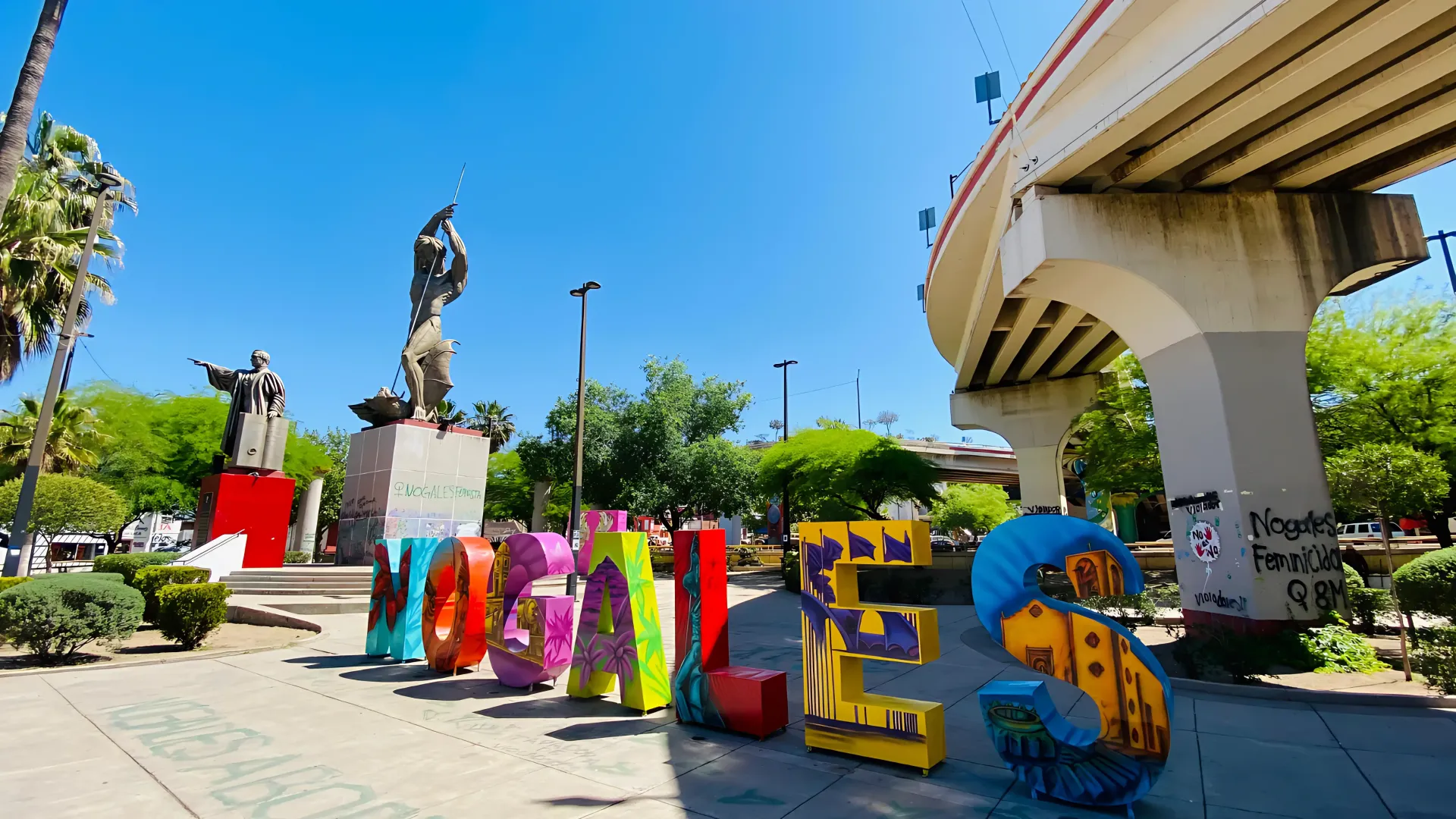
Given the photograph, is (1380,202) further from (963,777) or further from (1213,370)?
(963,777)

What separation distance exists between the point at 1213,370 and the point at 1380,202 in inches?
191

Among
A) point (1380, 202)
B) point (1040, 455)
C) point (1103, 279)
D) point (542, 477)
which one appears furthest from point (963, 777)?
point (542, 477)

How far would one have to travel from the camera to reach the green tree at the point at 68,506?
2170 cm

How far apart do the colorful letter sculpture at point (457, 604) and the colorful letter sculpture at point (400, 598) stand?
44 centimetres

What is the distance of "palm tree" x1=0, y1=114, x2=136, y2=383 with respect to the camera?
57.3 feet

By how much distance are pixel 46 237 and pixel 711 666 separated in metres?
23.1

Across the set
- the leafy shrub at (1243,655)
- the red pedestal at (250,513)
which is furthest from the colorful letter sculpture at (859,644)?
the red pedestal at (250,513)

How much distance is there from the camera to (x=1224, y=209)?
1129 cm

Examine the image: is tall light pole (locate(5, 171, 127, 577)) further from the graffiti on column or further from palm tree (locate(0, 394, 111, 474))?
the graffiti on column

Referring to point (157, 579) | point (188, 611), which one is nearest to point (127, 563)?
point (157, 579)

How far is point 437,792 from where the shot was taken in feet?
15.5

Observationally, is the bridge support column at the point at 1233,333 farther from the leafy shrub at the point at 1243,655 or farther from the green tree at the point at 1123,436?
the green tree at the point at 1123,436

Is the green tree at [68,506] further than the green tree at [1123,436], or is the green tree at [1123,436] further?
the green tree at [68,506]

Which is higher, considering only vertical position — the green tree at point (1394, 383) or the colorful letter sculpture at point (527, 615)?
the green tree at point (1394, 383)
